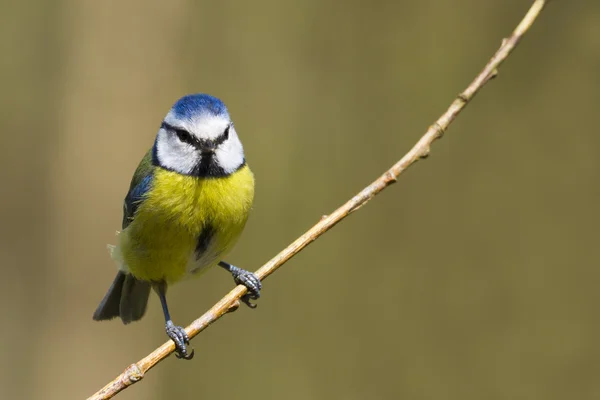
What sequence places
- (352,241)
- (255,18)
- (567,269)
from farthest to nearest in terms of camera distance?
(255,18) < (352,241) < (567,269)

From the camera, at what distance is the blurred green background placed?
252cm

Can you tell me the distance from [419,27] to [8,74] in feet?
5.27

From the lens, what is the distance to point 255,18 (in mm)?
2852

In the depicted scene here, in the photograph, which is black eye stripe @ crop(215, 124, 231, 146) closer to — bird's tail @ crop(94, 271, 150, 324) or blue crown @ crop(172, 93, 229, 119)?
blue crown @ crop(172, 93, 229, 119)

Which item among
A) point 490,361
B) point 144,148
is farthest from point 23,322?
point 490,361

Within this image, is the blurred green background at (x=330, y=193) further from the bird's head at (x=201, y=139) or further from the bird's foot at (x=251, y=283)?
the bird's head at (x=201, y=139)

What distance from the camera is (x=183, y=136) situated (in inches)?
65.7

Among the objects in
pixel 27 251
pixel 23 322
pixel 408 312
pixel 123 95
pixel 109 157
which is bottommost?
pixel 408 312

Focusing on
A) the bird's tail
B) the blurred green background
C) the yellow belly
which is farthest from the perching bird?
the blurred green background

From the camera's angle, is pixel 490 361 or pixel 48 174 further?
pixel 48 174

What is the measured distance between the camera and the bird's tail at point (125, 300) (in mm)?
2070

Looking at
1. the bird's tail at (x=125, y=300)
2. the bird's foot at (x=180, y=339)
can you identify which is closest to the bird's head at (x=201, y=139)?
the bird's foot at (x=180, y=339)

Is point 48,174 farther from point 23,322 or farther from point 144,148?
point 23,322

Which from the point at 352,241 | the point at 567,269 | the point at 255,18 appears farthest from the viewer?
the point at 255,18
